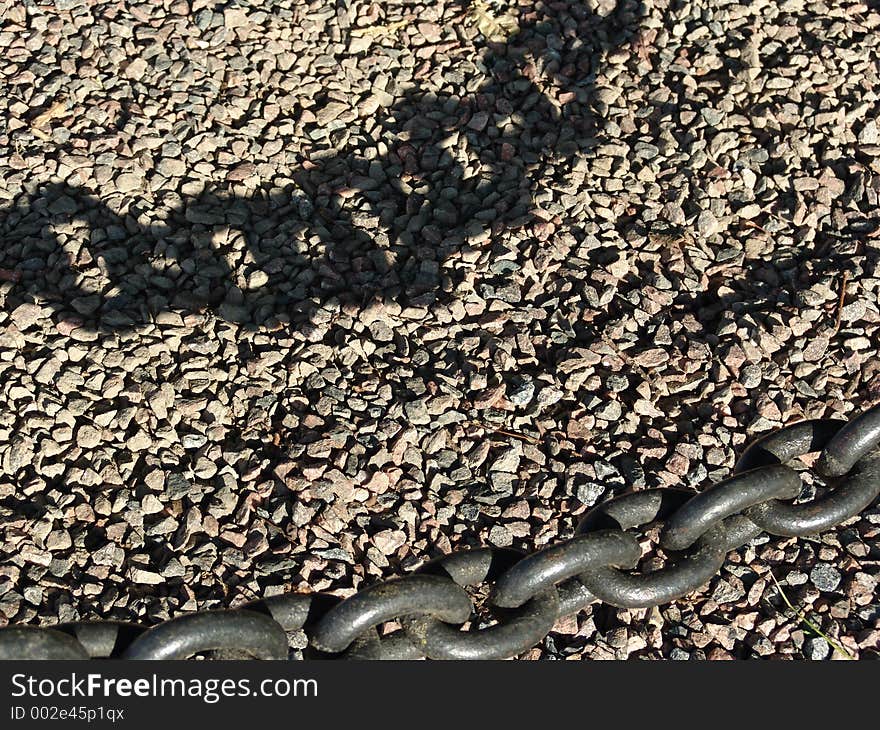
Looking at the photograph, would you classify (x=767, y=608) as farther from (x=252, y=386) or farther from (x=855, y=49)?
(x=855, y=49)

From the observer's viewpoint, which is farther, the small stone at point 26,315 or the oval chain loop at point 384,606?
the small stone at point 26,315

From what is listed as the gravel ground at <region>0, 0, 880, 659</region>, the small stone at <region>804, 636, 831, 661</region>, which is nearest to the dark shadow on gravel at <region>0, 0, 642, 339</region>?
the gravel ground at <region>0, 0, 880, 659</region>

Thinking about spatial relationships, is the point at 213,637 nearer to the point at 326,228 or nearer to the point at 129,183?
the point at 326,228

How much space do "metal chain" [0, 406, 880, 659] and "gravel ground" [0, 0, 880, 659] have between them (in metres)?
0.45

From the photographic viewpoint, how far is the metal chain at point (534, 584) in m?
2.27

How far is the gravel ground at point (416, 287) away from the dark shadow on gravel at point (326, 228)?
1 centimetres

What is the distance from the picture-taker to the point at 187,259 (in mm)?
3723

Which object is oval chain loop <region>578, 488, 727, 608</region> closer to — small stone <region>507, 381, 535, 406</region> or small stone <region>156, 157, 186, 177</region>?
small stone <region>507, 381, 535, 406</region>

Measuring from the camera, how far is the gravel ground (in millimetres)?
3086

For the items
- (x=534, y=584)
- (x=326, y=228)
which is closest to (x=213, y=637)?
(x=534, y=584)

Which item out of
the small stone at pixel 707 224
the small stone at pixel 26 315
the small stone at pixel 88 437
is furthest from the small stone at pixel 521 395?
the small stone at pixel 26 315

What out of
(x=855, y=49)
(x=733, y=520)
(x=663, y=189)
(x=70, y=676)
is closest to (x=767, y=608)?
(x=733, y=520)

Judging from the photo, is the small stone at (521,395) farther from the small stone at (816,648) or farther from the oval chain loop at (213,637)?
the oval chain loop at (213,637)

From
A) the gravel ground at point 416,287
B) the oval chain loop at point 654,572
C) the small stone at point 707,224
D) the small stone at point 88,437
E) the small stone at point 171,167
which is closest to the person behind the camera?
the oval chain loop at point 654,572
